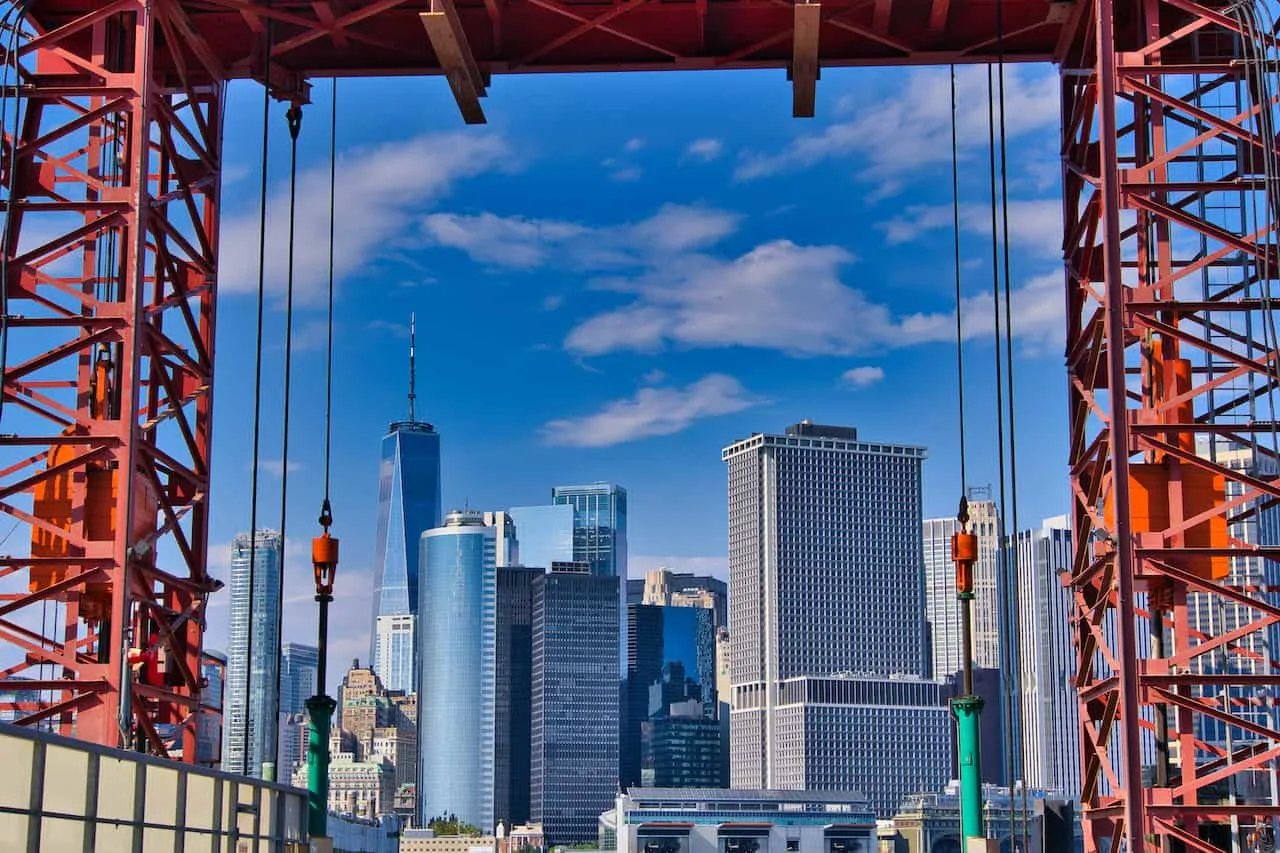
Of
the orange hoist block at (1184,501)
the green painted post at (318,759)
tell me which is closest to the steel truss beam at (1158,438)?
the orange hoist block at (1184,501)

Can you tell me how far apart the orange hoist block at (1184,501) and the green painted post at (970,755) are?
4.39 meters

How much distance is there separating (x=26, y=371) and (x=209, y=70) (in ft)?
13.7

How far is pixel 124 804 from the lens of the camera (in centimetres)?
1428

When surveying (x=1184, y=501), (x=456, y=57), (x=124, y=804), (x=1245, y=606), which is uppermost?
(x=456, y=57)

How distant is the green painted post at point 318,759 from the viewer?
17.1m

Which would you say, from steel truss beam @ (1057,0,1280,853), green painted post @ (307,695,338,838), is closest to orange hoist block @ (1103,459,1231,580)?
steel truss beam @ (1057,0,1280,853)

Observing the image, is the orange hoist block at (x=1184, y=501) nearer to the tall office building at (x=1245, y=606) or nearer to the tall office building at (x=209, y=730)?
the tall office building at (x=1245, y=606)

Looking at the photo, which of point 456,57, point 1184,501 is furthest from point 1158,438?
point 456,57

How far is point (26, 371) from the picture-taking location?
64.6 ft

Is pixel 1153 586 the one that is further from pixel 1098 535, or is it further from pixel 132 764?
pixel 132 764

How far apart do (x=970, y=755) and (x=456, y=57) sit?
9.71 meters

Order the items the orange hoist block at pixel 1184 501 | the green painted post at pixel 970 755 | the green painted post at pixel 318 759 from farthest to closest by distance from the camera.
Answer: the orange hoist block at pixel 1184 501, the green painted post at pixel 318 759, the green painted post at pixel 970 755

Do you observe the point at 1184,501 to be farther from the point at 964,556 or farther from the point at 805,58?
the point at 805,58

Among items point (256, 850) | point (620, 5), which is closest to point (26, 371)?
point (256, 850)
